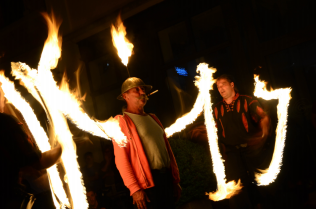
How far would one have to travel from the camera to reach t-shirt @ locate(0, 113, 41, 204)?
82.0 inches

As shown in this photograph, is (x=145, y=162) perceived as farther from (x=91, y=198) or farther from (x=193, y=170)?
(x=91, y=198)

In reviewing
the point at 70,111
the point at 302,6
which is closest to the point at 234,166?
the point at 70,111

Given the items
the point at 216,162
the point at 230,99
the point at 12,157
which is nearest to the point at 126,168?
the point at 12,157

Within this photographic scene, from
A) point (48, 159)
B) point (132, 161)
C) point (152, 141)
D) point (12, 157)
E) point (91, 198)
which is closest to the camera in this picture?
point (12, 157)

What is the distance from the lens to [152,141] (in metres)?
3.56

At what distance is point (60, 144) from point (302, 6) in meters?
5.26

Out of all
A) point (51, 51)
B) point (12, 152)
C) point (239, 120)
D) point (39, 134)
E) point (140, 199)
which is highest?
point (51, 51)

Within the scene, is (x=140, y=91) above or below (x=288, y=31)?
below

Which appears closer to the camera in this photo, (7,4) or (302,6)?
(302,6)

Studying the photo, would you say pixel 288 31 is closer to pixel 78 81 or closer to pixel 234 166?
pixel 234 166

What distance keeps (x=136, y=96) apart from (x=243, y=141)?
1.79m

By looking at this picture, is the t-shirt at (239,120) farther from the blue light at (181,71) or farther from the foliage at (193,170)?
the blue light at (181,71)

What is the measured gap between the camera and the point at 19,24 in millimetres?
10195

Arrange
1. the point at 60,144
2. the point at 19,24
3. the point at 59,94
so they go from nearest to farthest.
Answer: the point at 60,144
the point at 59,94
the point at 19,24
